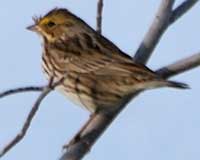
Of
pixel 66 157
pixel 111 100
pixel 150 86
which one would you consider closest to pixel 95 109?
pixel 111 100

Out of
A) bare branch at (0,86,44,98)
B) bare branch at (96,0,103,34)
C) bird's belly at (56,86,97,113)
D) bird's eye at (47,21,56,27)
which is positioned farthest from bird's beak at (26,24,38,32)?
bare branch at (0,86,44,98)

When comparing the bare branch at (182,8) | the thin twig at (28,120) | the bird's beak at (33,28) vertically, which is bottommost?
the thin twig at (28,120)

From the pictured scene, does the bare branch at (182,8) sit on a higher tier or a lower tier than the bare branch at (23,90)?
higher

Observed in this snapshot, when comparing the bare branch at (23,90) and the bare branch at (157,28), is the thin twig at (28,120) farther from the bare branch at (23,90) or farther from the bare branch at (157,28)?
the bare branch at (157,28)

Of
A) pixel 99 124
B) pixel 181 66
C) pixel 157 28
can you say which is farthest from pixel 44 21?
pixel 181 66

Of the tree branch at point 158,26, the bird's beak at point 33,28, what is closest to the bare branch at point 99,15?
the tree branch at point 158,26

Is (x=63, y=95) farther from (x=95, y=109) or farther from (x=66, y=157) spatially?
(x=66, y=157)
